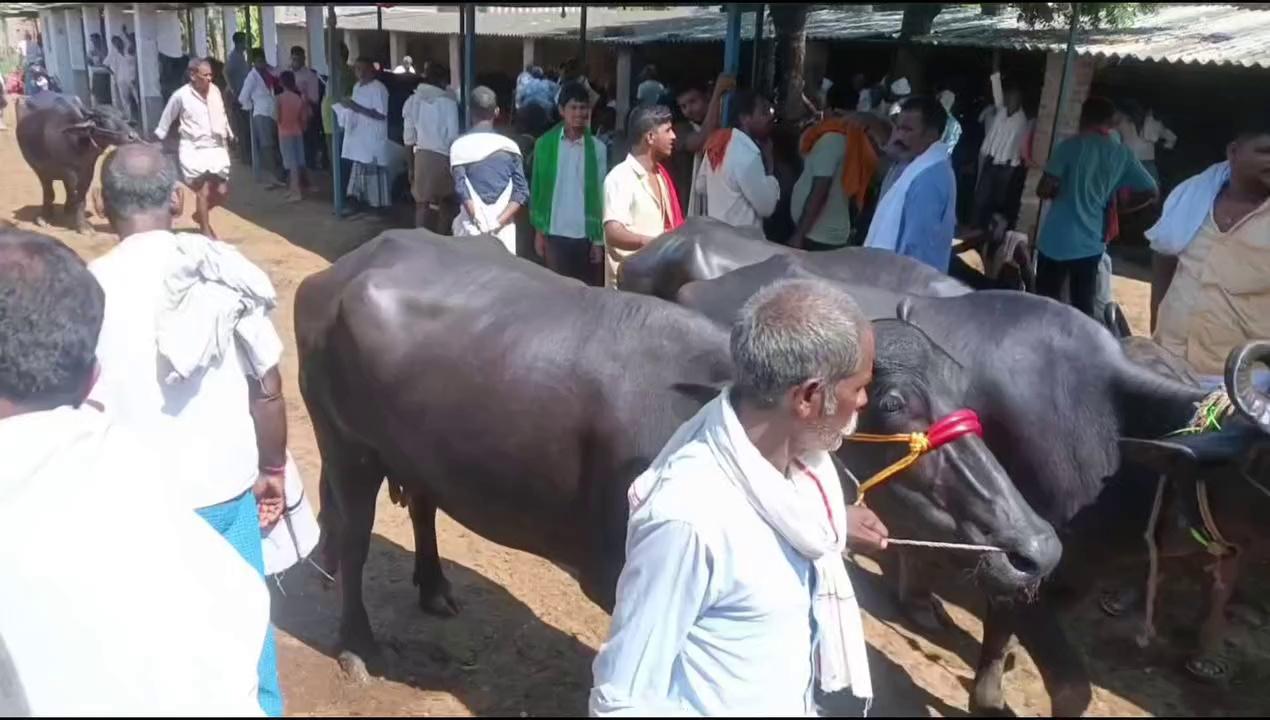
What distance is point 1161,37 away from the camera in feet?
40.0

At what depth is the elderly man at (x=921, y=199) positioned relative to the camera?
193 inches

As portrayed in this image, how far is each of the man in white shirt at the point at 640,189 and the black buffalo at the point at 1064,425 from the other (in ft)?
7.54

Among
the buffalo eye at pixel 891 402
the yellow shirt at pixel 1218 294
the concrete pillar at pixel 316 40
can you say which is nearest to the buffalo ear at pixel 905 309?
the buffalo eye at pixel 891 402

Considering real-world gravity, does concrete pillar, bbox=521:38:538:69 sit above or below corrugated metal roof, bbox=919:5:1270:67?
below

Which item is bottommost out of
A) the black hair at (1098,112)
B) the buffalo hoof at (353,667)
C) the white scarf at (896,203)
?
the buffalo hoof at (353,667)

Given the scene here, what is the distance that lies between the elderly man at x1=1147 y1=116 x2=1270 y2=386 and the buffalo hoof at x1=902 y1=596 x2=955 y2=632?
1.39 metres

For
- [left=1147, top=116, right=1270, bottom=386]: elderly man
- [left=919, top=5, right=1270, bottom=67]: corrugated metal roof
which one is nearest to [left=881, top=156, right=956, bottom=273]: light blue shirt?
[left=1147, top=116, right=1270, bottom=386]: elderly man

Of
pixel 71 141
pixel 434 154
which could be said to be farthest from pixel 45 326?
pixel 71 141

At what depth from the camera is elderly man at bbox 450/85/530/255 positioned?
21.8ft

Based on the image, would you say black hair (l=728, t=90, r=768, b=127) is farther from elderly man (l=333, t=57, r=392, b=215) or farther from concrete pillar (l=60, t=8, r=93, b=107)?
concrete pillar (l=60, t=8, r=93, b=107)

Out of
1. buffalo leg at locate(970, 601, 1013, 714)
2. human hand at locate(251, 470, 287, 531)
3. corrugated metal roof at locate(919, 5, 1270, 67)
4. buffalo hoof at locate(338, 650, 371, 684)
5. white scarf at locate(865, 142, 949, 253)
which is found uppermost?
corrugated metal roof at locate(919, 5, 1270, 67)

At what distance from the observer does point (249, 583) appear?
1.52m

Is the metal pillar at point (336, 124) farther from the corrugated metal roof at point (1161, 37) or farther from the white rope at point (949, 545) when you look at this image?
the white rope at point (949, 545)

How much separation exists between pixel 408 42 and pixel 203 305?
22322mm
